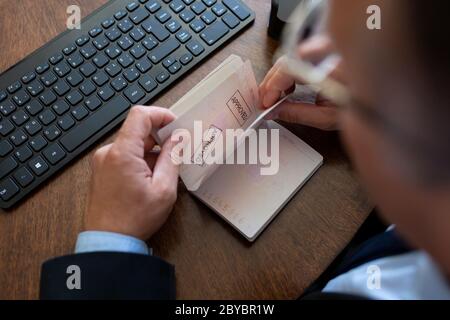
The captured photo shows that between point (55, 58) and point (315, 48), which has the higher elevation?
point (315, 48)

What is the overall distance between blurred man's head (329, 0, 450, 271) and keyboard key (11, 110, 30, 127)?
0.43m

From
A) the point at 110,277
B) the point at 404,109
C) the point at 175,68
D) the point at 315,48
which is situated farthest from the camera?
the point at 175,68

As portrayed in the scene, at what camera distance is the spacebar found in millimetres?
607

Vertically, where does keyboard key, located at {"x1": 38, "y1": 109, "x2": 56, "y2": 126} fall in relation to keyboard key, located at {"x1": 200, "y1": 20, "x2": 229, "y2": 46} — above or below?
below

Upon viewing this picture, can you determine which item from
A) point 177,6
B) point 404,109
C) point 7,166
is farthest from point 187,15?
point 404,109

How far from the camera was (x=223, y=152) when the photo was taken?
586 millimetres

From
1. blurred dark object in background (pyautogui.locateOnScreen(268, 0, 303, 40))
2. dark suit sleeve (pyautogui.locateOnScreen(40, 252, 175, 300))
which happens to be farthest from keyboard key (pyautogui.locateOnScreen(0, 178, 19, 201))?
blurred dark object in background (pyautogui.locateOnScreen(268, 0, 303, 40))

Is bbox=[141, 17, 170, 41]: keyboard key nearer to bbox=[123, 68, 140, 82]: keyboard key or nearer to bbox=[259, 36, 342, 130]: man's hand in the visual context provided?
bbox=[123, 68, 140, 82]: keyboard key

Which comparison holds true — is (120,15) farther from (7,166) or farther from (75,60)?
(7,166)

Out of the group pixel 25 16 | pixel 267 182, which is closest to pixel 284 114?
pixel 267 182

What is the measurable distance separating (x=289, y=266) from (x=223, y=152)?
6.5 inches

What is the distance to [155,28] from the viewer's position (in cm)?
66

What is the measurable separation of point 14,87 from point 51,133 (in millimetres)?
92
